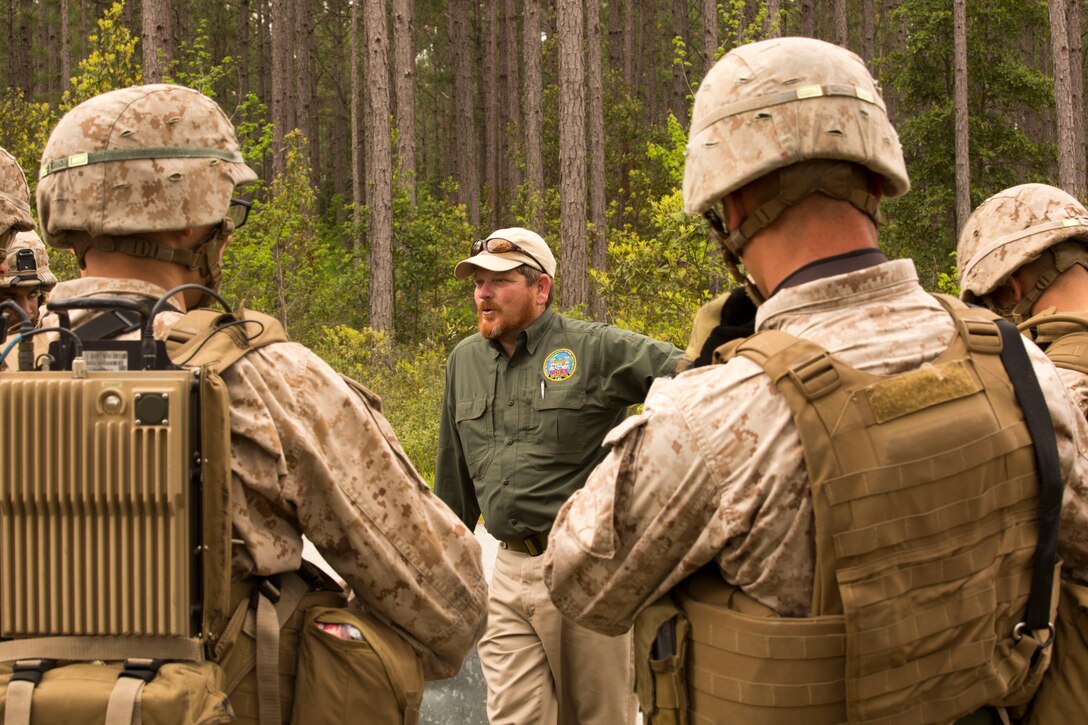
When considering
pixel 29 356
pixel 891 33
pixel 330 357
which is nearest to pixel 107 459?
pixel 29 356

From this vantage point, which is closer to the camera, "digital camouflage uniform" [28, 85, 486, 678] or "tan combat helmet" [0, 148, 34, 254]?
"digital camouflage uniform" [28, 85, 486, 678]

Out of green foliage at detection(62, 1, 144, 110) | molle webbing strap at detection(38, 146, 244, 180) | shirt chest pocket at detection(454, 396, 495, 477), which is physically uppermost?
green foliage at detection(62, 1, 144, 110)

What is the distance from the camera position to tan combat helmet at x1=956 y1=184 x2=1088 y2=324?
354cm

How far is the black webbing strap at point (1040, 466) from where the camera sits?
220 cm

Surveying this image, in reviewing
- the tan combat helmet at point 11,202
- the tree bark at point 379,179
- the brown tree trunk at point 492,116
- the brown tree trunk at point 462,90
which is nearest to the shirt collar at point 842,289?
the tan combat helmet at point 11,202

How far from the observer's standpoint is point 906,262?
2.34 meters

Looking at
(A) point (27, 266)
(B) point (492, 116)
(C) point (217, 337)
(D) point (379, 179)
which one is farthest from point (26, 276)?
(B) point (492, 116)

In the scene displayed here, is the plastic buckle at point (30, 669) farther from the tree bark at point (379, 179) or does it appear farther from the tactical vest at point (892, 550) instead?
the tree bark at point (379, 179)

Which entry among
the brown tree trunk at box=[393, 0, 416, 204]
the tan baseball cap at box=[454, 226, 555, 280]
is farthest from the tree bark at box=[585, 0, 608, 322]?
the tan baseball cap at box=[454, 226, 555, 280]

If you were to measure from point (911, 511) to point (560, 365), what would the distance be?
3051mm

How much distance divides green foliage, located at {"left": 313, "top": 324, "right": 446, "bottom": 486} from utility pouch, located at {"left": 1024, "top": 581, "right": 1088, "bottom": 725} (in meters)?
8.10

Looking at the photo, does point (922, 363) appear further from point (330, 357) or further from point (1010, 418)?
point (330, 357)

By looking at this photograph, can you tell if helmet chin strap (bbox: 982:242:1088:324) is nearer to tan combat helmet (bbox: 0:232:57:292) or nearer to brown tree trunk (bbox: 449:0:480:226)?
tan combat helmet (bbox: 0:232:57:292)

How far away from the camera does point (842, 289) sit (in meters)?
2.26
